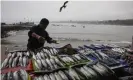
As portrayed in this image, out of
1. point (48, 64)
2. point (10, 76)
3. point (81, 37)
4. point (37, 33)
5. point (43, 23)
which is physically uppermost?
point (43, 23)

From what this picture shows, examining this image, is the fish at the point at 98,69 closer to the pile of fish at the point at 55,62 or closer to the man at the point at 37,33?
the pile of fish at the point at 55,62

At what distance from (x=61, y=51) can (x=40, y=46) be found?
5.16 feet

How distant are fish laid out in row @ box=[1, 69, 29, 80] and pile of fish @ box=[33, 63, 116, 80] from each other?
24 centimetres

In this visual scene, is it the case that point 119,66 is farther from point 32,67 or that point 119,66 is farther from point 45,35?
point 45,35

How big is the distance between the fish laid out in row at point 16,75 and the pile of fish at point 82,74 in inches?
9.5

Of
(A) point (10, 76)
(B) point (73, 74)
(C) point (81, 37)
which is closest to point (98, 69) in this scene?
(B) point (73, 74)

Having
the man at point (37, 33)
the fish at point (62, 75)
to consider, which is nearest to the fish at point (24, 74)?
the fish at point (62, 75)

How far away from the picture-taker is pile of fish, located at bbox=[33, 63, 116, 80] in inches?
168

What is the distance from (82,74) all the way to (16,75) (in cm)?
143

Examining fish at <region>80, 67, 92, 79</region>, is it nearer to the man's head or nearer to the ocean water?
the man's head

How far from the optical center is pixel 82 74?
4391 millimetres

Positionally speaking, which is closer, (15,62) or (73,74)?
(73,74)

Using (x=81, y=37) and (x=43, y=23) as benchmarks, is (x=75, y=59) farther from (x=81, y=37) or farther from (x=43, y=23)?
(x=81, y=37)

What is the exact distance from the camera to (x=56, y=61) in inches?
206
